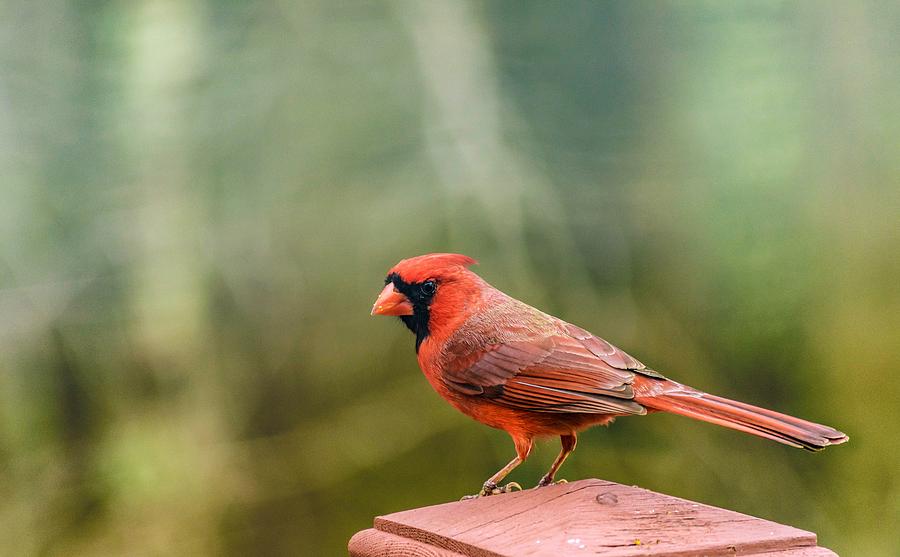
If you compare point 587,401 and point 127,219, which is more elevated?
point 127,219

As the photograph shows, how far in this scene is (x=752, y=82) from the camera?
2566mm

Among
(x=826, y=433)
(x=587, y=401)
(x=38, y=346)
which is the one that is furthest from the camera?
(x=38, y=346)

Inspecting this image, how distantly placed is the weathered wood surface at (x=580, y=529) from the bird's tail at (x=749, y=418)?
14 centimetres

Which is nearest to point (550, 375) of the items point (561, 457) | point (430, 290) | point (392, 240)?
point (561, 457)

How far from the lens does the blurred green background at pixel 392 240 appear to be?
249cm

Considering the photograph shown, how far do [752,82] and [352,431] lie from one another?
137cm

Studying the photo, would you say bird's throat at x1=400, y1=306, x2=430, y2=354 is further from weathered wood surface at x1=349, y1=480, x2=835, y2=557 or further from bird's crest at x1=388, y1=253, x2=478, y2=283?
weathered wood surface at x1=349, y1=480, x2=835, y2=557

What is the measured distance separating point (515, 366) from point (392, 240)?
82 cm

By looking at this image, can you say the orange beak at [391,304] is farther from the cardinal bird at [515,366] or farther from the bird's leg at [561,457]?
the bird's leg at [561,457]

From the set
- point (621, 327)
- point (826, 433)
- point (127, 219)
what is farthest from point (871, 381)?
point (127, 219)

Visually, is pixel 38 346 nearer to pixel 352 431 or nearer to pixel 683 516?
pixel 352 431

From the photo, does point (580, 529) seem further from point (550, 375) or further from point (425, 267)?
point (425, 267)

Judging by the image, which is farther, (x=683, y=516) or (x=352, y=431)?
(x=352, y=431)

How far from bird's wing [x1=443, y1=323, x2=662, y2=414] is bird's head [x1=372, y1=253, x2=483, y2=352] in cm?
9
